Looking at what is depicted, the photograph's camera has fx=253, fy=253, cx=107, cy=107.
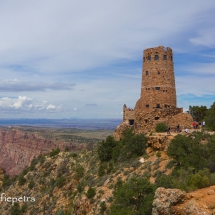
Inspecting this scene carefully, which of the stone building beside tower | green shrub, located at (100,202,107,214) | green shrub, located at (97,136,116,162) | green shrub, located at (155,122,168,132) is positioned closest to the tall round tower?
the stone building beside tower

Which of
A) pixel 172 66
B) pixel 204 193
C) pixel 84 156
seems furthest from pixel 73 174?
pixel 204 193

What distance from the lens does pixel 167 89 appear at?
98.8ft

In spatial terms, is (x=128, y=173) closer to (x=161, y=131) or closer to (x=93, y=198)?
(x=93, y=198)

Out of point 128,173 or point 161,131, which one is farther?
point 161,131

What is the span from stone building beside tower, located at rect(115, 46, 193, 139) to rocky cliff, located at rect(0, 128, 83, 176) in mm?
58555

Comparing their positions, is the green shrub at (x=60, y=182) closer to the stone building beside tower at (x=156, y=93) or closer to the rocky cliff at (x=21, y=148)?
the stone building beside tower at (x=156, y=93)

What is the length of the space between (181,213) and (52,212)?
20.3 meters

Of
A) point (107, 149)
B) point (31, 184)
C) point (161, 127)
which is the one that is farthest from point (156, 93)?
point (31, 184)

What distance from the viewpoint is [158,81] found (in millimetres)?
30016

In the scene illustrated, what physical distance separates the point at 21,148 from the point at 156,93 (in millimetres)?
94954


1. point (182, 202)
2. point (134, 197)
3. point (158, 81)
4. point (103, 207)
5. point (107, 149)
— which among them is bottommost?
point (103, 207)

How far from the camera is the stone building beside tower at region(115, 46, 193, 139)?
2880 centimetres

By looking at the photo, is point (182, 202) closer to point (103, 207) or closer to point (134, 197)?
point (134, 197)

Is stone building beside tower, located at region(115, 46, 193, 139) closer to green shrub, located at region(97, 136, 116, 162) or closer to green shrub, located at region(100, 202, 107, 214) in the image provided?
green shrub, located at region(97, 136, 116, 162)
